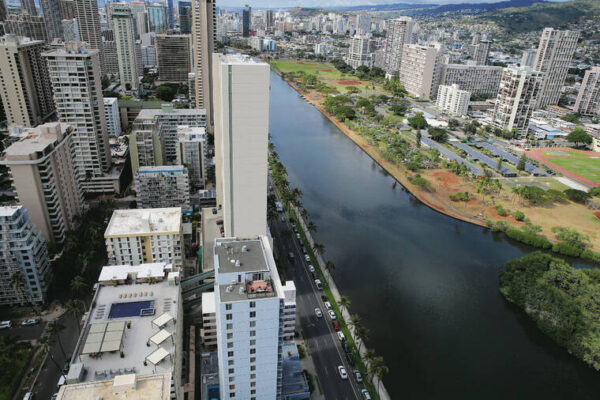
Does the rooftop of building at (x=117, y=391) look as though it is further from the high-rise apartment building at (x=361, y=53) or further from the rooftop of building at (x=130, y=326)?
the high-rise apartment building at (x=361, y=53)

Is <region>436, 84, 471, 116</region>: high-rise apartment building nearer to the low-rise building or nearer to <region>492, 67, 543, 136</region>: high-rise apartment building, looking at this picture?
<region>492, 67, 543, 136</region>: high-rise apartment building

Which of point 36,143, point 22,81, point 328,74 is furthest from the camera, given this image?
point 328,74

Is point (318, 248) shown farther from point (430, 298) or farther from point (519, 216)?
point (519, 216)

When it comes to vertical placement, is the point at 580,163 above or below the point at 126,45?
below

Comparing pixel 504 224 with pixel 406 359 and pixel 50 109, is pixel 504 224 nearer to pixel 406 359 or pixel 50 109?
pixel 406 359

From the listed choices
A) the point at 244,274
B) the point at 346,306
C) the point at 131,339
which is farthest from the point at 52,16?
the point at 244,274

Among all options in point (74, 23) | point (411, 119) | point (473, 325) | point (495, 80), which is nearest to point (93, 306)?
point (473, 325)
